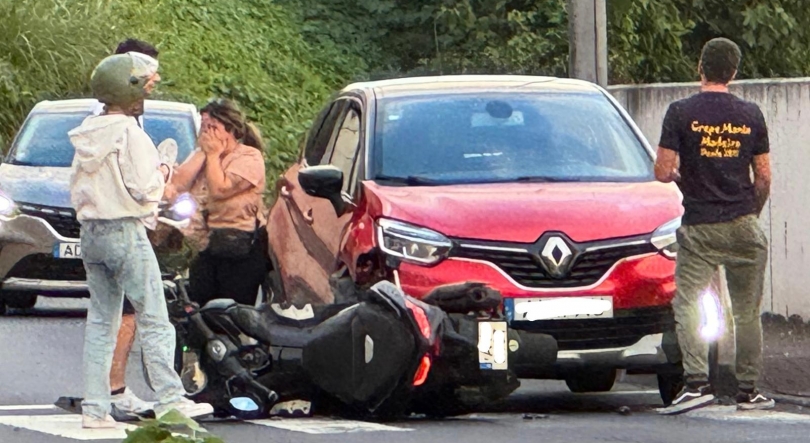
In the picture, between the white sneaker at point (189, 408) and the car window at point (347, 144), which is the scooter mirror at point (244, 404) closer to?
the white sneaker at point (189, 408)

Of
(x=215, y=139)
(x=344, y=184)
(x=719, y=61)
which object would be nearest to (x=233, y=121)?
(x=215, y=139)

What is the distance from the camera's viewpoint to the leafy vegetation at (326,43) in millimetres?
24328

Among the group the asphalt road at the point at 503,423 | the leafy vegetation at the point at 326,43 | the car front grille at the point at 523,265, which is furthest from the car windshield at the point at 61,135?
the car front grille at the point at 523,265

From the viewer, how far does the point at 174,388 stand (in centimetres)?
955

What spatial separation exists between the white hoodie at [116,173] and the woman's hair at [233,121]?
6.06ft

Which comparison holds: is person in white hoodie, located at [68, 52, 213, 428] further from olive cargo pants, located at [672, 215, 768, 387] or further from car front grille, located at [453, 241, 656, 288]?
olive cargo pants, located at [672, 215, 768, 387]

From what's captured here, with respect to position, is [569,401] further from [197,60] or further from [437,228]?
[197,60]

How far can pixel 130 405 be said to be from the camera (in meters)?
10.2

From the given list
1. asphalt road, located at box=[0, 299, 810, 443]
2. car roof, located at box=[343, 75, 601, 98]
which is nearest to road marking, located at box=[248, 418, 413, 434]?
asphalt road, located at box=[0, 299, 810, 443]

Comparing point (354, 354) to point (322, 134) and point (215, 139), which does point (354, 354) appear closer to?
point (215, 139)

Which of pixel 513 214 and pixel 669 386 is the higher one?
pixel 513 214

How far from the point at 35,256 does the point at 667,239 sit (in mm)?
6622

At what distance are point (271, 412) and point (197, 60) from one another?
56.1 feet

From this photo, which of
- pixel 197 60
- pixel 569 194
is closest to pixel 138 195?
pixel 569 194
